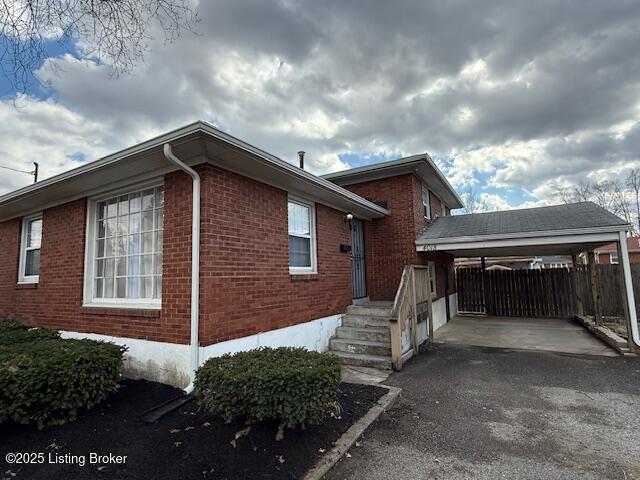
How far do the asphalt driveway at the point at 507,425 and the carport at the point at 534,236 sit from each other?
210cm

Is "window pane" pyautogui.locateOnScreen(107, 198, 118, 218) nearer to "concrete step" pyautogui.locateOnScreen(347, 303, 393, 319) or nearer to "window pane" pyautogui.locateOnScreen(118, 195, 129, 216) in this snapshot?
"window pane" pyautogui.locateOnScreen(118, 195, 129, 216)

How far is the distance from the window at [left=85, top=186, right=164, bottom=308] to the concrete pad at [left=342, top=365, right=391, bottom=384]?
10.8ft

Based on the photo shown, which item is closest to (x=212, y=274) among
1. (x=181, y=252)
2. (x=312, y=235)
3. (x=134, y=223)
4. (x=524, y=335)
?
(x=181, y=252)

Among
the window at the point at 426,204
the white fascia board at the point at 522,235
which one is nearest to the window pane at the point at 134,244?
the white fascia board at the point at 522,235

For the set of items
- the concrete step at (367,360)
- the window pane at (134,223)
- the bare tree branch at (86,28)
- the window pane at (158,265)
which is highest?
the bare tree branch at (86,28)

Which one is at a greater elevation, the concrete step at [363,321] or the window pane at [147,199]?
the window pane at [147,199]

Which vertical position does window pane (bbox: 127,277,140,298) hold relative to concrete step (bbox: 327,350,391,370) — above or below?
above

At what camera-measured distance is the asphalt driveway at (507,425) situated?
2900mm

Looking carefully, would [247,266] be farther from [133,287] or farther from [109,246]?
[109,246]

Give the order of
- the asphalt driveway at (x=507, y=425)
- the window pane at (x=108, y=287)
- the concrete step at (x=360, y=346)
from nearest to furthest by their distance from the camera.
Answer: the asphalt driveway at (x=507, y=425) → the window pane at (x=108, y=287) → the concrete step at (x=360, y=346)

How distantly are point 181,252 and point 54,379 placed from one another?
6.37 feet

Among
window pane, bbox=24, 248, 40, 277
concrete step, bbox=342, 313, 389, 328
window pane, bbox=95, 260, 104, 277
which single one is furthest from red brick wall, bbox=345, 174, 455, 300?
window pane, bbox=24, 248, 40, 277

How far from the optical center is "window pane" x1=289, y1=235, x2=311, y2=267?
21.0 ft

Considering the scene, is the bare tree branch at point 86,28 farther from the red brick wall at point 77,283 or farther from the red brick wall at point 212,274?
the red brick wall at point 77,283
